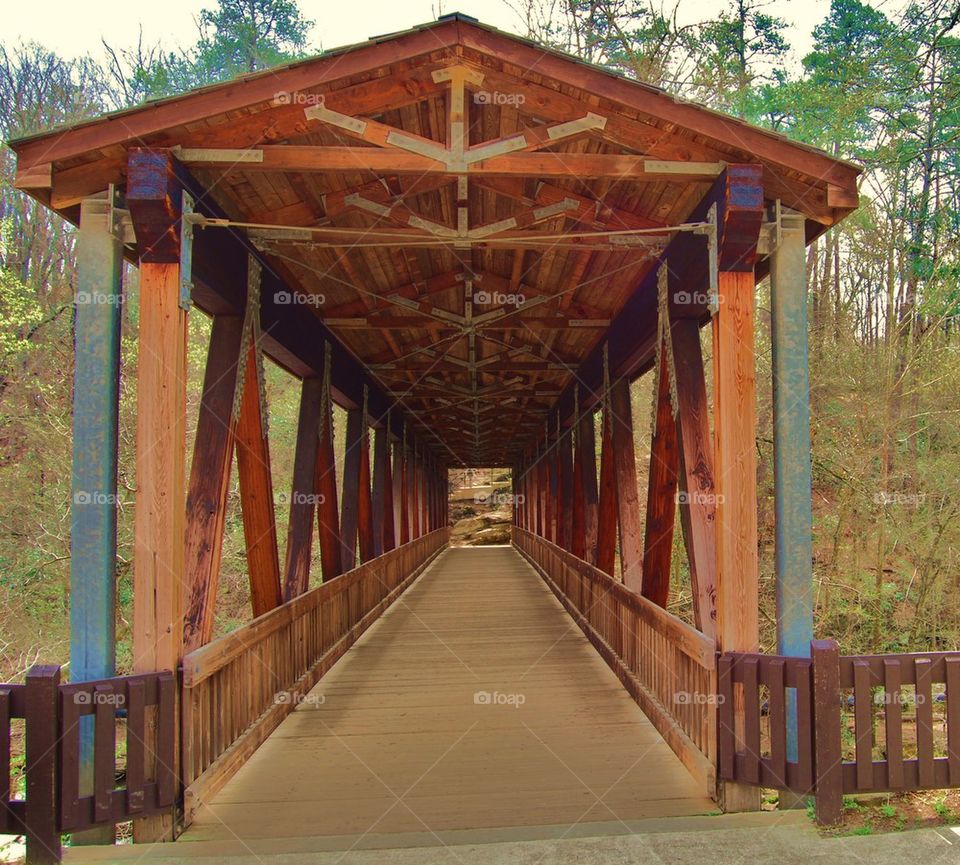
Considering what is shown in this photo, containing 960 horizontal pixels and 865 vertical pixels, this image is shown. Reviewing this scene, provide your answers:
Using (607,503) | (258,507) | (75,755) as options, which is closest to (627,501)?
(607,503)

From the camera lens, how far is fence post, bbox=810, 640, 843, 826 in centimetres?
321

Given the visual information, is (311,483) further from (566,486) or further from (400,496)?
(400,496)

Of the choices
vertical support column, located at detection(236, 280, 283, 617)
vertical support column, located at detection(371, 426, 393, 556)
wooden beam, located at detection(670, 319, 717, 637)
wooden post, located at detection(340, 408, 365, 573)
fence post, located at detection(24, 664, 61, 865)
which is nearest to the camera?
fence post, located at detection(24, 664, 61, 865)

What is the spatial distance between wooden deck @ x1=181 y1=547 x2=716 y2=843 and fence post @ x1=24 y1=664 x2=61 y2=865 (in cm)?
53

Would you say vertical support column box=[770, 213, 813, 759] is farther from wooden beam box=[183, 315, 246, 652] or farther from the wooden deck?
wooden beam box=[183, 315, 246, 652]

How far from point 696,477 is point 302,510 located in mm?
3040

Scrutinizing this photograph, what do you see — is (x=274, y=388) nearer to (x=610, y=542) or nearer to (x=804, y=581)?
(x=610, y=542)

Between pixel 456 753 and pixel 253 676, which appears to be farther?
pixel 253 676

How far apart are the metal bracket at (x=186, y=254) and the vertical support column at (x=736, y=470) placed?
2613 mm

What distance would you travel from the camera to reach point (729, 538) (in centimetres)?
362

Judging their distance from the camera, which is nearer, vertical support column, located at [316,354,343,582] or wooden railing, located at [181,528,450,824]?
wooden railing, located at [181,528,450,824]

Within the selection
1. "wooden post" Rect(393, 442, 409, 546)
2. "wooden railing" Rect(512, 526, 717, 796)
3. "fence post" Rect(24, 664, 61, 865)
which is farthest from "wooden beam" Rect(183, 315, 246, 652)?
"wooden post" Rect(393, 442, 409, 546)

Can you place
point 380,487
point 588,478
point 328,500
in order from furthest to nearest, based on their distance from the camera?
point 380,487 < point 588,478 < point 328,500

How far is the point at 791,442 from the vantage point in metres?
3.73
